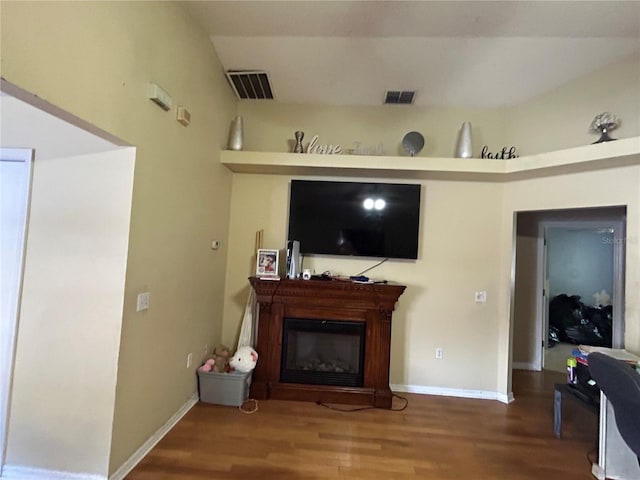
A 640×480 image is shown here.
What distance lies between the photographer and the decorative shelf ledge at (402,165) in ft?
9.45

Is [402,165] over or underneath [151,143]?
over

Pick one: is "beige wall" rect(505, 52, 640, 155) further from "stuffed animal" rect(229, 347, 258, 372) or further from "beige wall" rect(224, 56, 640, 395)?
"stuffed animal" rect(229, 347, 258, 372)

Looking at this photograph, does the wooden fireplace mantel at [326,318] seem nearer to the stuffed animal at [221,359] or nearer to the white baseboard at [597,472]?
the stuffed animal at [221,359]

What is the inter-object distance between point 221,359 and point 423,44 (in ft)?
11.0

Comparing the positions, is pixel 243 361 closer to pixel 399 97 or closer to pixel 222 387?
pixel 222 387

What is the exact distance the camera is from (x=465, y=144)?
3191 millimetres

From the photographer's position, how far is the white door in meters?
1.91

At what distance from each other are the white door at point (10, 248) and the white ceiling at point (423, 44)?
166 cm

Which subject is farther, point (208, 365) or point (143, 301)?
point (208, 365)

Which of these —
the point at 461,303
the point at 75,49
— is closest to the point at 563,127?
the point at 461,303

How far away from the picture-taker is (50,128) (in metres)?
1.65

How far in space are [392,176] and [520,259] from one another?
2.51 m

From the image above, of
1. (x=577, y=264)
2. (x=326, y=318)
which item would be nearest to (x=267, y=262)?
(x=326, y=318)

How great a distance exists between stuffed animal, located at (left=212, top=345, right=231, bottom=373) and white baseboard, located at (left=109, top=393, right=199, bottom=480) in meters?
0.29
